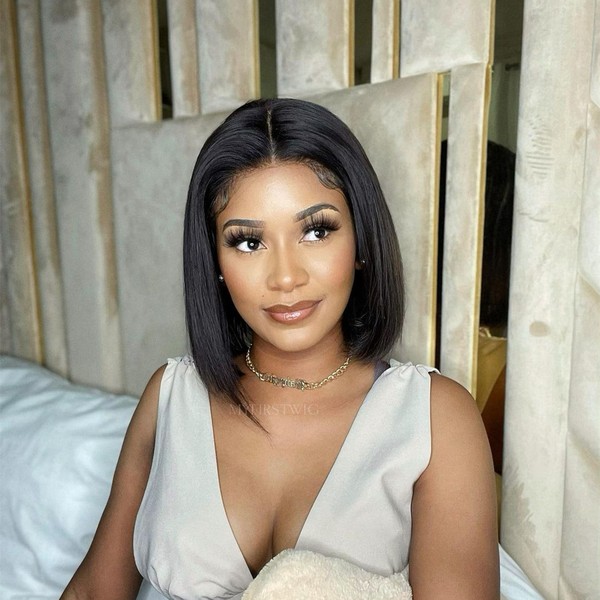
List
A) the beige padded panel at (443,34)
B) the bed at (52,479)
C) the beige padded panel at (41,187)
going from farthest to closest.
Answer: the beige padded panel at (41,187)
the bed at (52,479)
the beige padded panel at (443,34)

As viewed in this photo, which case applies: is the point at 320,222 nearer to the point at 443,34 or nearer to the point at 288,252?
the point at 288,252

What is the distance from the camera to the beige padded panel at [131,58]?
5.04 ft

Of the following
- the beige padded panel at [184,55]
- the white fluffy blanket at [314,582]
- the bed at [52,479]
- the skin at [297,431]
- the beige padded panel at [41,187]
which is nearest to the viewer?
the white fluffy blanket at [314,582]

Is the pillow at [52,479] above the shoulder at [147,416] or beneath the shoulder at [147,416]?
beneath

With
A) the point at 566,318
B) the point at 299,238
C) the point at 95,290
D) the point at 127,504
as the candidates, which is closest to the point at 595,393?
the point at 566,318

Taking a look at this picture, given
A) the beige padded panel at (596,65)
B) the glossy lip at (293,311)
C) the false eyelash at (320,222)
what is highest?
the beige padded panel at (596,65)

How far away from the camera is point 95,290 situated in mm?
1761

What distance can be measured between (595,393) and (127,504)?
0.78 m

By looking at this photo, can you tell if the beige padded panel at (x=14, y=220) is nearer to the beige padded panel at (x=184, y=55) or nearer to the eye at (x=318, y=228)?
the beige padded panel at (x=184, y=55)

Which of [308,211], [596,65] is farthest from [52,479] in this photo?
[596,65]

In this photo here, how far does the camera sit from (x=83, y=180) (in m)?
1.72

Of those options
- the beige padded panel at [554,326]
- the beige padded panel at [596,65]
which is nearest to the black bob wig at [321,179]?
the beige padded panel at [554,326]

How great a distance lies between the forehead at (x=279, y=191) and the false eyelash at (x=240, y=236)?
0.02 metres

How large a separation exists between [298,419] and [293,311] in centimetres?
20
